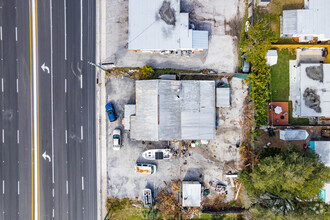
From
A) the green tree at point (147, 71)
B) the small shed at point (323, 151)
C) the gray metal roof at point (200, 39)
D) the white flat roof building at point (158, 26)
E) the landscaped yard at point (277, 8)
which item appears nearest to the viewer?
the white flat roof building at point (158, 26)

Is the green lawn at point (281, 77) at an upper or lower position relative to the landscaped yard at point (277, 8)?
lower

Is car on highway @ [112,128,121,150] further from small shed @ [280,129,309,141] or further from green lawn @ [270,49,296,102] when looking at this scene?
small shed @ [280,129,309,141]

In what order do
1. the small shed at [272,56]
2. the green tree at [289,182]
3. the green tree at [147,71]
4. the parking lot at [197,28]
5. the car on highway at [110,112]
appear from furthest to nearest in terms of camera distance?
1. the parking lot at [197,28]
2. the small shed at [272,56]
3. the car on highway at [110,112]
4. the green tree at [147,71]
5. the green tree at [289,182]

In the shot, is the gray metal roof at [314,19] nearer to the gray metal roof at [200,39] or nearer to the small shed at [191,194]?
the gray metal roof at [200,39]

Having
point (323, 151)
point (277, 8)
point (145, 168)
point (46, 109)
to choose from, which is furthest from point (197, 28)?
point (323, 151)

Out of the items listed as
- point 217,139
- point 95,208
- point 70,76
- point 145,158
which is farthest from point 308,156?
point 70,76

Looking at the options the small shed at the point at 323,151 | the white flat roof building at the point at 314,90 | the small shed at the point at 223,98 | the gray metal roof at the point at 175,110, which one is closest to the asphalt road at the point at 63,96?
the gray metal roof at the point at 175,110

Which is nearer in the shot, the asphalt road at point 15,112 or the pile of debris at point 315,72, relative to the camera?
the pile of debris at point 315,72
